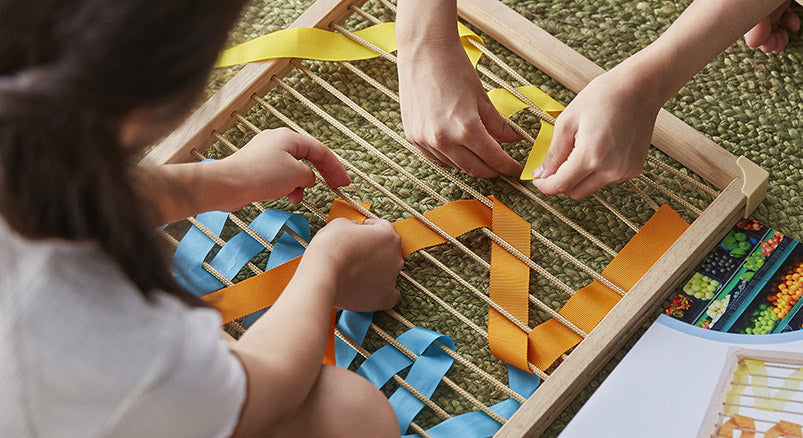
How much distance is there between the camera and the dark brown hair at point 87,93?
0.36 meters

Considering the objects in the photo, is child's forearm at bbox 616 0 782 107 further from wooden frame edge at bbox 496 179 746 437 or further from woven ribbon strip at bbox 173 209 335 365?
woven ribbon strip at bbox 173 209 335 365

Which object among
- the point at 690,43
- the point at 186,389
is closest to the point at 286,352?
the point at 186,389

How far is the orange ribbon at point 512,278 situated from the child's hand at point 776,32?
21cm

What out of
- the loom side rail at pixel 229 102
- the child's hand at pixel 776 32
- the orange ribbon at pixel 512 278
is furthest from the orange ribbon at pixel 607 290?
the loom side rail at pixel 229 102

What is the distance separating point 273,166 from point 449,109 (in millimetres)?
153

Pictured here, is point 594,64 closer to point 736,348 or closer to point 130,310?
point 736,348

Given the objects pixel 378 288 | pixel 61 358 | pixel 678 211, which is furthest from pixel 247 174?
pixel 678 211

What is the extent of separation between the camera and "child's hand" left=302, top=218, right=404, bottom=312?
1.99 feet

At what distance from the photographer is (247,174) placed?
65 cm

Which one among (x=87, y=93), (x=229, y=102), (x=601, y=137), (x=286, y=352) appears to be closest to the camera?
(x=87, y=93)

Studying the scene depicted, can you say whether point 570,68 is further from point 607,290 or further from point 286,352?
point 286,352

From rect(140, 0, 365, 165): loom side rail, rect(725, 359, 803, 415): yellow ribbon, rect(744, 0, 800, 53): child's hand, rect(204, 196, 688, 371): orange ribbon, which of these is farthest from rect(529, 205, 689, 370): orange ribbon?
rect(140, 0, 365, 165): loom side rail

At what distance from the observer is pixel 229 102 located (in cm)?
74

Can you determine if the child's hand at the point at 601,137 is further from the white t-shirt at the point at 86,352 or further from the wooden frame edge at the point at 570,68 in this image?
the white t-shirt at the point at 86,352
